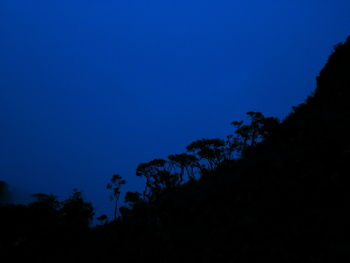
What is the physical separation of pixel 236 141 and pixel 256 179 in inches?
1239

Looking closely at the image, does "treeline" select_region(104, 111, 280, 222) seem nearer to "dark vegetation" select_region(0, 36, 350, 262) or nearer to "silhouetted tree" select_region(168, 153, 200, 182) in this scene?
"silhouetted tree" select_region(168, 153, 200, 182)

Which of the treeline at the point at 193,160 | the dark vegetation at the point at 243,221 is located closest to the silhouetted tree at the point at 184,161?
the treeline at the point at 193,160

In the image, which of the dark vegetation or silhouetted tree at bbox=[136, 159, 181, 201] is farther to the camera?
silhouetted tree at bbox=[136, 159, 181, 201]

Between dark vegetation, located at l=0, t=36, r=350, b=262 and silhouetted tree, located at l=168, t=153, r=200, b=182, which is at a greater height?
silhouetted tree, located at l=168, t=153, r=200, b=182

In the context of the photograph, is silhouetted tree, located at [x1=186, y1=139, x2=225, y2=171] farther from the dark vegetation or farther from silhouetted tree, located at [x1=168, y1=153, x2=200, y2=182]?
the dark vegetation

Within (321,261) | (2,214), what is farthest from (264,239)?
(2,214)

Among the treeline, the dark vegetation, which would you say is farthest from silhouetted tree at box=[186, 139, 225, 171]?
the dark vegetation

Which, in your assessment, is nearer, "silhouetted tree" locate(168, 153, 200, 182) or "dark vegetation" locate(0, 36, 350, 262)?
"dark vegetation" locate(0, 36, 350, 262)

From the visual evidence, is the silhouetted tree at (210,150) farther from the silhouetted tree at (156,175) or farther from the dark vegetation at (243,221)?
the dark vegetation at (243,221)

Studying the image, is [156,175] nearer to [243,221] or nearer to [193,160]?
[193,160]

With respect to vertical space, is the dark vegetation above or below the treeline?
below

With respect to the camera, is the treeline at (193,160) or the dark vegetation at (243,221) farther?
the treeline at (193,160)

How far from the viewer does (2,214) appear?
52.5ft

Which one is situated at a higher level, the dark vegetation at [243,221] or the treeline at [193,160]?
the treeline at [193,160]
